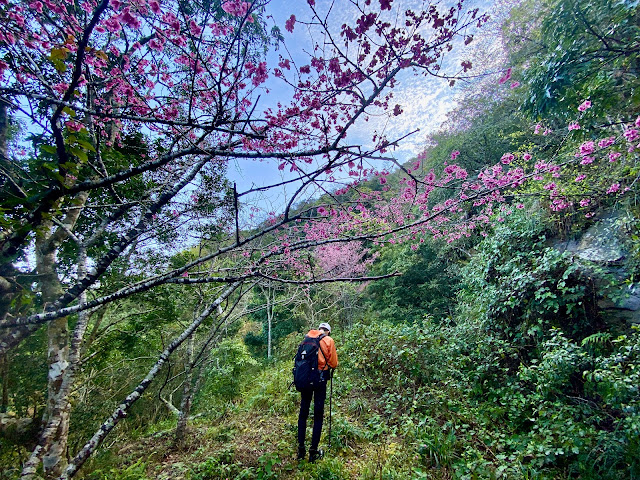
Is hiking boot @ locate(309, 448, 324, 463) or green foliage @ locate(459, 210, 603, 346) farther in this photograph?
green foliage @ locate(459, 210, 603, 346)

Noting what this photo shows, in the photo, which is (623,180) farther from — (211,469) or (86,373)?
(86,373)

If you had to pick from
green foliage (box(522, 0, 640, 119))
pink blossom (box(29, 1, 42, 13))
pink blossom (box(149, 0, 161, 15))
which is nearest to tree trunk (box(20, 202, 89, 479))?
pink blossom (box(29, 1, 42, 13))

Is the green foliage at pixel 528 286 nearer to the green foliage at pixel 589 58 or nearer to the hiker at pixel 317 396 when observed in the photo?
the green foliage at pixel 589 58

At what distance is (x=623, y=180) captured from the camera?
353 cm

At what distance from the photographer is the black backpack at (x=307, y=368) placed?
2975mm

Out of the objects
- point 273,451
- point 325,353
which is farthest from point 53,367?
point 325,353

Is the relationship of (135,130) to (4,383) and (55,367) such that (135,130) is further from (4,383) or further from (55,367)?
(4,383)

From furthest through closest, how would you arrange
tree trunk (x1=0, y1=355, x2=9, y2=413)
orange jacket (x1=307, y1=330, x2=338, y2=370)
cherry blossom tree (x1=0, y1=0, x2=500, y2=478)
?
1. tree trunk (x1=0, y1=355, x2=9, y2=413)
2. orange jacket (x1=307, y1=330, x2=338, y2=370)
3. cherry blossom tree (x1=0, y1=0, x2=500, y2=478)

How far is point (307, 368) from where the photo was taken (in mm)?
3008

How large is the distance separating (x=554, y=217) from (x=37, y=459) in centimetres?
763

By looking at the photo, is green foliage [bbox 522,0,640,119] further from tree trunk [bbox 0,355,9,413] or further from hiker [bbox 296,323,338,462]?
tree trunk [bbox 0,355,9,413]

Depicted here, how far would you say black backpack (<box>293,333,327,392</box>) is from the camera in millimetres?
2975

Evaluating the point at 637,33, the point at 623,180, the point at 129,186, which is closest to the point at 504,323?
the point at 623,180

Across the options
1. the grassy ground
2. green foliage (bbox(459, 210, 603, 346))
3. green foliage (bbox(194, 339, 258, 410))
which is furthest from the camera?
green foliage (bbox(194, 339, 258, 410))
